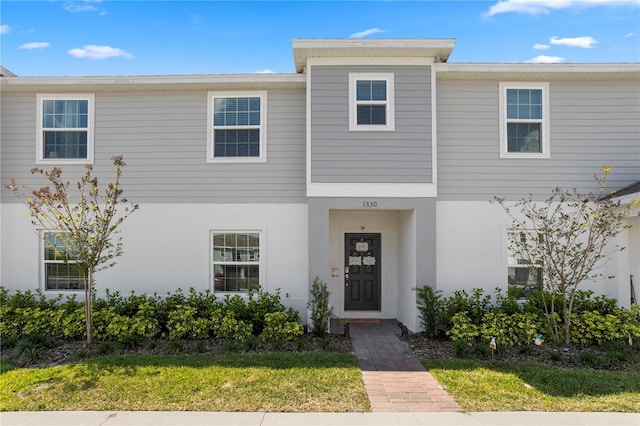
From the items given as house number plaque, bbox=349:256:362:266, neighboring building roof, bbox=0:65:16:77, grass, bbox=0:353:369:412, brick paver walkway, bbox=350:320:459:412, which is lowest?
brick paver walkway, bbox=350:320:459:412

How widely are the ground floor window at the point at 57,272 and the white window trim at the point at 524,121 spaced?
31.6 ft

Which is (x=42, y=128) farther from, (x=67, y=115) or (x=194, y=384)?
(x=194, y=384)

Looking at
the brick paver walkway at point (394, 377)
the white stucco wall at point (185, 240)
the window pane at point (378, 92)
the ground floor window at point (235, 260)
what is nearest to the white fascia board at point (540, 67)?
the window pane at point (378, 92)

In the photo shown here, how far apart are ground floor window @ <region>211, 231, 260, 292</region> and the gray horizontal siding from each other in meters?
0.81

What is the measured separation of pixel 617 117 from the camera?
8266mm

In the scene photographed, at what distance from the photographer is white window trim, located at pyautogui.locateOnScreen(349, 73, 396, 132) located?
797cm

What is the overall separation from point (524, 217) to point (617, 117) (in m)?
2.92

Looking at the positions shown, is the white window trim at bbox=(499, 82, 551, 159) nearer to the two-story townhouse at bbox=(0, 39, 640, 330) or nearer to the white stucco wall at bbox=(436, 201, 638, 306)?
the two-story townhouse at bbox=(0, 39, 640, 330)

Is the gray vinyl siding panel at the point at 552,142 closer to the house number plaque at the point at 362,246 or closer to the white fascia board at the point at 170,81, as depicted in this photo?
the house number plaque at the point at 362,246

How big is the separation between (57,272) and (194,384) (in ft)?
18.1

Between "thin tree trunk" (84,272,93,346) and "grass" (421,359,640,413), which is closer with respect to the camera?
"grass" (421,359,640,413)

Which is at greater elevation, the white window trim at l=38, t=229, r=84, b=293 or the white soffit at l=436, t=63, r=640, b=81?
the white soffit at l=436, t=63, r=640, b=81

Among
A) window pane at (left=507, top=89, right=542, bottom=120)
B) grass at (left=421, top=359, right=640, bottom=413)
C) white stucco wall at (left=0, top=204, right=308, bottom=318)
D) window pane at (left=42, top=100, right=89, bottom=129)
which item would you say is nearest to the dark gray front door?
white stucco wall at (left=0, top=204, right=308, bottom=318)

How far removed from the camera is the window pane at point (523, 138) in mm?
8250
